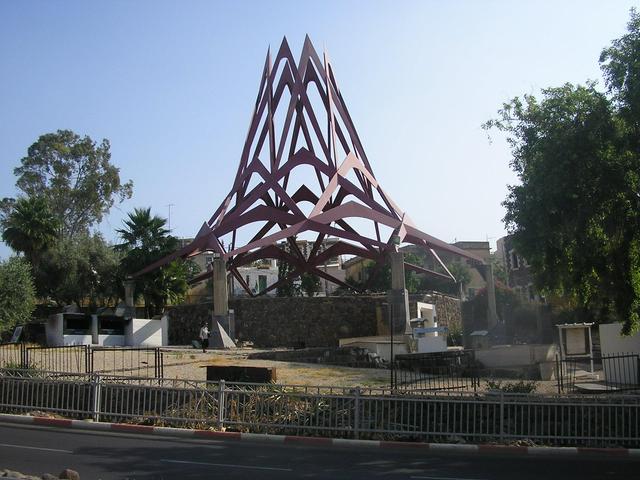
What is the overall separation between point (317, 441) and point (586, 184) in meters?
7.49

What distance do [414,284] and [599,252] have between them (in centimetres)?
4238

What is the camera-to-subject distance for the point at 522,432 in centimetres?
1205

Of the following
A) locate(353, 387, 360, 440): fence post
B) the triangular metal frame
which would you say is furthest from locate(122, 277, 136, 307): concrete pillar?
locate(353, 387, 360, 440): fence post

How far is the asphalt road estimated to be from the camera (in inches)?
360

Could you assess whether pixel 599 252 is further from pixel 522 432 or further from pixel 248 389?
pixel 248 389

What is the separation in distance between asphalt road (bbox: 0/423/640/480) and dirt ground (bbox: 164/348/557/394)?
5265mm

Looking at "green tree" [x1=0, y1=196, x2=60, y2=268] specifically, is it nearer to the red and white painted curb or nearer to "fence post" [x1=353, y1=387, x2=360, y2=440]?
the red and white painted curb

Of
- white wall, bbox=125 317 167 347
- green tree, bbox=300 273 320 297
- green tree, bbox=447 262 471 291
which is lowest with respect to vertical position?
white wall, bbox=125 317 167 347

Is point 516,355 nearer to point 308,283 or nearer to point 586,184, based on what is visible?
point 586,184

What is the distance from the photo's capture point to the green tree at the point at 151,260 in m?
38.1

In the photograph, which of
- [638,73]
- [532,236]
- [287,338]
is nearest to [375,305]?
[287,338]

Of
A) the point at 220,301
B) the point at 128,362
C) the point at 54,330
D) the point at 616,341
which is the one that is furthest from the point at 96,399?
the point at 220,301

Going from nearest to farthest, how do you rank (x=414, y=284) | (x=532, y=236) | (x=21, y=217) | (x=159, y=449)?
(x=159, y=449)
(x=532, y=236)
(x=21, y=217)
(x=414, y=284)

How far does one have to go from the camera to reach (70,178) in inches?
2095
